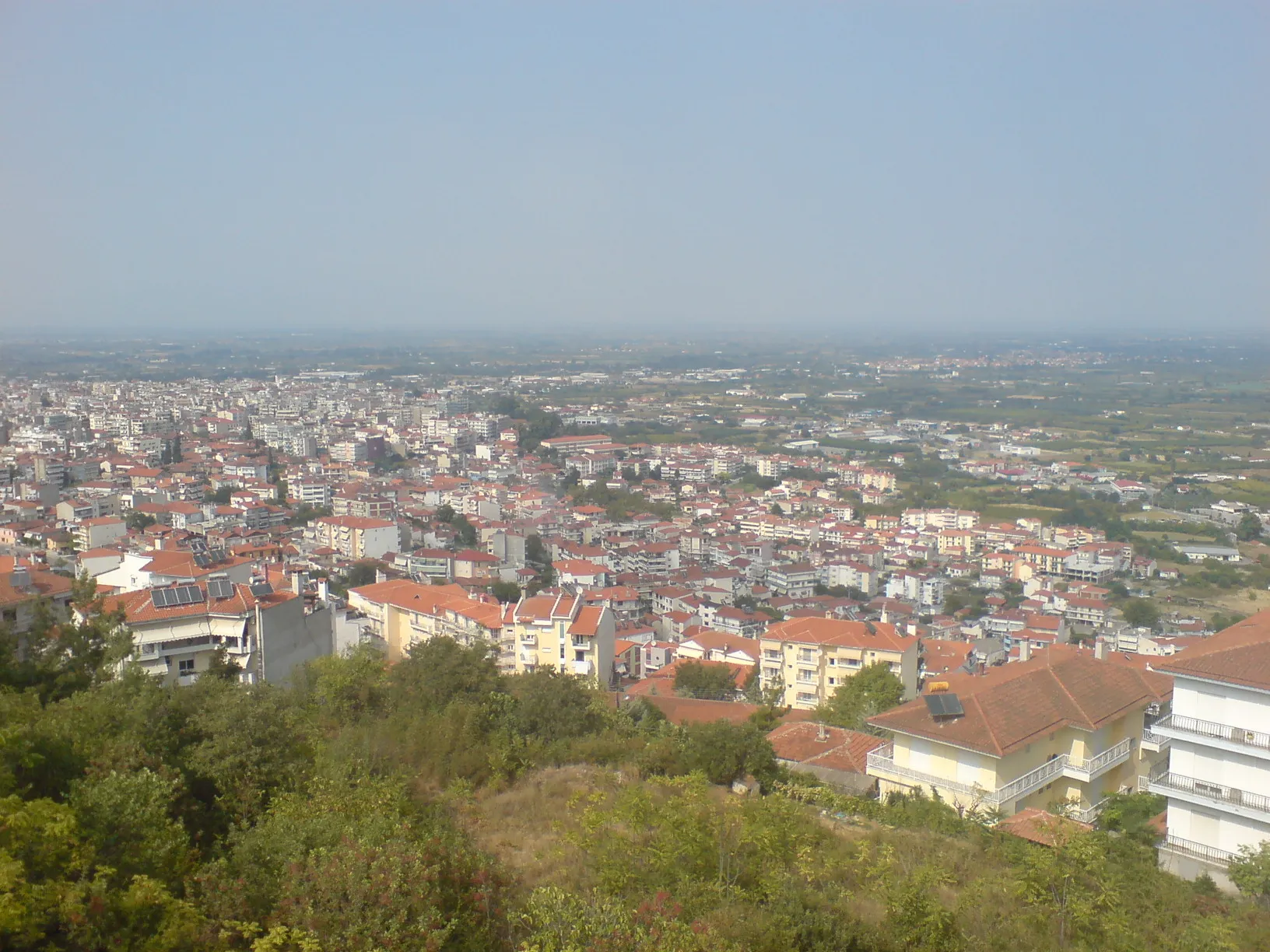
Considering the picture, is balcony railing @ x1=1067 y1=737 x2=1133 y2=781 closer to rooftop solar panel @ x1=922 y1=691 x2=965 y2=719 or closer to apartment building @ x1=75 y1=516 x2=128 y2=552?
rooftop solar panel @ x1=922 y1=691 x2=965 y2=719

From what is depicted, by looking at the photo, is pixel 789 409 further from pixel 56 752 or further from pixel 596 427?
pixel 56 752

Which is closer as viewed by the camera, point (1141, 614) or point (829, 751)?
point (829, 751)

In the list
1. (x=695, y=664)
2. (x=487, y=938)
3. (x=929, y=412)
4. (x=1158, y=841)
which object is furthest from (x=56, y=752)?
(x=929, y=412)

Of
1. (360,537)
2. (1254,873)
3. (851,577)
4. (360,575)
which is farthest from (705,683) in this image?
(360,537)

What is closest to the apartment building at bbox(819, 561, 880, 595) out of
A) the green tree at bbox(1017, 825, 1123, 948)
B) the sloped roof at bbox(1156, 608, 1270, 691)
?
the sloped roof at bbox(1156, 608, 1270, 691)

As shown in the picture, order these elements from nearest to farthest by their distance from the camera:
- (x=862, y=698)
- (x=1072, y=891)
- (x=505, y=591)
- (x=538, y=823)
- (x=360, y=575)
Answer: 1. (x=1072, y=891)
2. (x=538, y=823)
3. (x=862, y=698)
4. (x=505, y=591)
5. (x=360, y=575)

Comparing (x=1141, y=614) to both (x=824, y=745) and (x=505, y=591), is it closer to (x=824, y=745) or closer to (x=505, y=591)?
(x=505, y=591)
